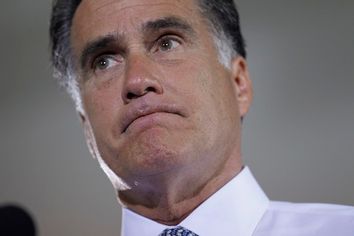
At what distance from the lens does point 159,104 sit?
0.77 meters

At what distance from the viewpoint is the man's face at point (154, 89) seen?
0.78 m

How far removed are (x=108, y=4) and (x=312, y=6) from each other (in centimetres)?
49

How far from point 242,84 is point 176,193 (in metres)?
0.28

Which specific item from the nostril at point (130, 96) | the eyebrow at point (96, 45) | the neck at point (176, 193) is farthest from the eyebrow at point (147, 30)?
the neck at point (176, 193)

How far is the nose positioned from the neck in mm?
162

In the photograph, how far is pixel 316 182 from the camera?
39.7 inches

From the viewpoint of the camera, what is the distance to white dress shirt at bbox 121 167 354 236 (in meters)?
0.83

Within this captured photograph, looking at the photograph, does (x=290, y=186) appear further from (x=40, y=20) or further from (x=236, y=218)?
(x=40, y=20)

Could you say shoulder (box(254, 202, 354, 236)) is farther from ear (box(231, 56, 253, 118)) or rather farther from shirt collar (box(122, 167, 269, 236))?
ear (box(231, 56, 253, 118))

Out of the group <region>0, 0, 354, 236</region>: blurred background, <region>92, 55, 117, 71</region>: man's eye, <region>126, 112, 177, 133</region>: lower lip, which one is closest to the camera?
<region>126, 112, 177, 133</region>: lower lip

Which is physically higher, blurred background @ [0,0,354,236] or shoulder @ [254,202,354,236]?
blurred background @ [0,0,354,236]

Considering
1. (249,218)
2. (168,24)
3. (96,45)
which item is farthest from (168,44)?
(249,218)

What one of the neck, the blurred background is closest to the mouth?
the neck

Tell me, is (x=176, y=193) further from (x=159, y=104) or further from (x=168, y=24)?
(x=168, y=24)
